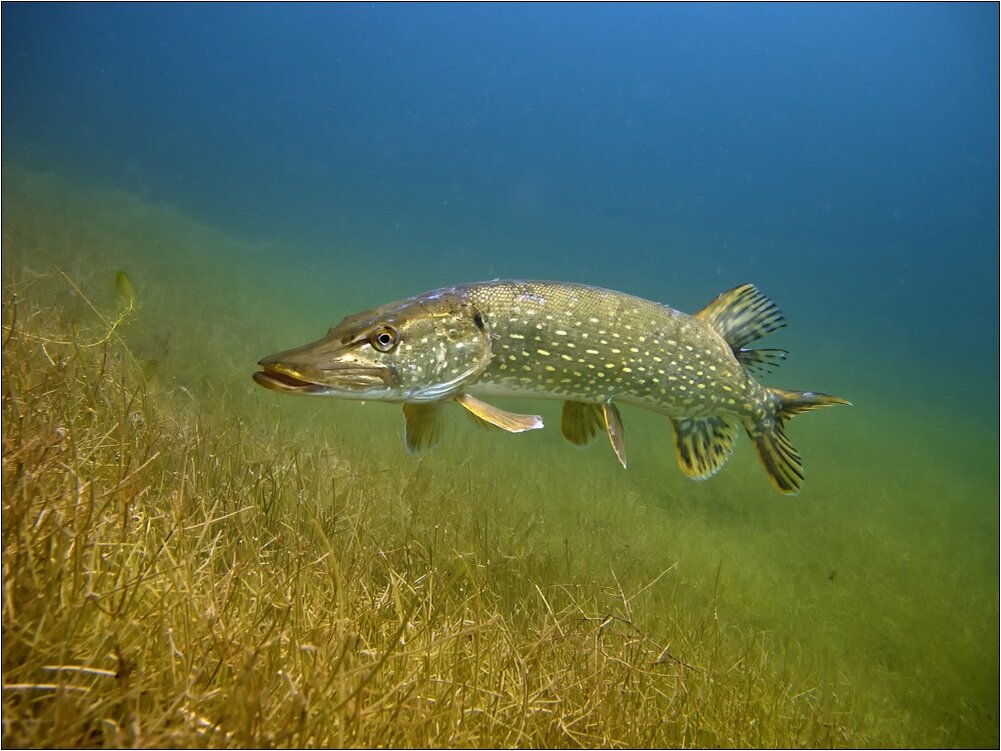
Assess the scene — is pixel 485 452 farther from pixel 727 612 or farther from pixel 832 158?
pixel 832 158

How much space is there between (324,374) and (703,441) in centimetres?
272

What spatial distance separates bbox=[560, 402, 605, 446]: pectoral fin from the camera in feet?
12.6

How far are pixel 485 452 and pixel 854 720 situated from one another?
17.8 feet

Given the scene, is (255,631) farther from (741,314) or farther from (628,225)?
(628,225)

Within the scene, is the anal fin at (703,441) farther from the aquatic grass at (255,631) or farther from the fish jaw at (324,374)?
the fish jaw at (324,374)

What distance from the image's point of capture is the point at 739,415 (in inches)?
157

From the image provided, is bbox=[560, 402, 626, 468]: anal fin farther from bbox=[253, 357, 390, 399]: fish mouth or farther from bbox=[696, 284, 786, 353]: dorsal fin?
bbox=[253, 357, 390, 399]: fish mouth

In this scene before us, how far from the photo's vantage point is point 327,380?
260 centimetres

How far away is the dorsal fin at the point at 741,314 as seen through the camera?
13.1 feet

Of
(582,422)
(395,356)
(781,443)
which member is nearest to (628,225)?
(781,443)

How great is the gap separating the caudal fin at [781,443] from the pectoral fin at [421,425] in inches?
88.0

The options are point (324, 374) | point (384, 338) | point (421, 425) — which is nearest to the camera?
point (324, 374)

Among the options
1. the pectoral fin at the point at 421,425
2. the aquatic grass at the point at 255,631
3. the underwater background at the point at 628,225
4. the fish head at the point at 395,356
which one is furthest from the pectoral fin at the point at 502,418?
the underwater background at the point at 628,225

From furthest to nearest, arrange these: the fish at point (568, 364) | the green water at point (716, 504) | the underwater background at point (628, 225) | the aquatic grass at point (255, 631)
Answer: the underwater background at point (628, 225) → the green water at point (716, 504) → the fish at point (568, 364) → the aquatic grass at point (255, 631)
